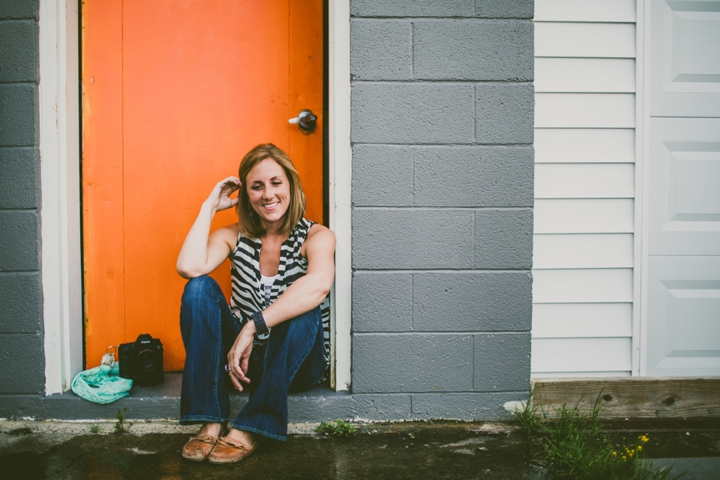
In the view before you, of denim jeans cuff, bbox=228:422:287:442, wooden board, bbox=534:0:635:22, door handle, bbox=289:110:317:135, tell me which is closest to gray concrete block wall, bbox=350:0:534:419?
wooden board, bbox=534:0:635:22

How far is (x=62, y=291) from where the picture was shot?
7.78ft

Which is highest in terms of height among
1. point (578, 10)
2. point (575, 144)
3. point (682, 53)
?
point (578, 10)

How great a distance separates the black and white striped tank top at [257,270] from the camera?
2248 mm

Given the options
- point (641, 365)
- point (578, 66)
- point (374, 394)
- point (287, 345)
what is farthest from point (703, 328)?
point (287, 345)

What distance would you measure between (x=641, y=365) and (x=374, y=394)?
144cm

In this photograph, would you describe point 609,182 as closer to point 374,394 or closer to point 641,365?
point 641,365

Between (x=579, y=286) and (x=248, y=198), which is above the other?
(x=248, y=198)

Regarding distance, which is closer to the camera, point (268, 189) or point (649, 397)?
point (268, 189)

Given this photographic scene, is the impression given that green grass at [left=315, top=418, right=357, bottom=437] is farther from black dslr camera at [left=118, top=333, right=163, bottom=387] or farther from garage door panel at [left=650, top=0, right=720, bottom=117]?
garage door panel at [left=650, top=0, right=720, bottom=117]

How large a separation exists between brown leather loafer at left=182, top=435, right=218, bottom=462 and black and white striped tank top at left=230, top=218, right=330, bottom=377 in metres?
0.47

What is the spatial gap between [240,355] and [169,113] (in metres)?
1.45

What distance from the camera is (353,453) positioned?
2094mm

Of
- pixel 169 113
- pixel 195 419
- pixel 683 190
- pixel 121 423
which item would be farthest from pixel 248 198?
pixel 683 190

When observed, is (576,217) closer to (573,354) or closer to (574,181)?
(574,181)
